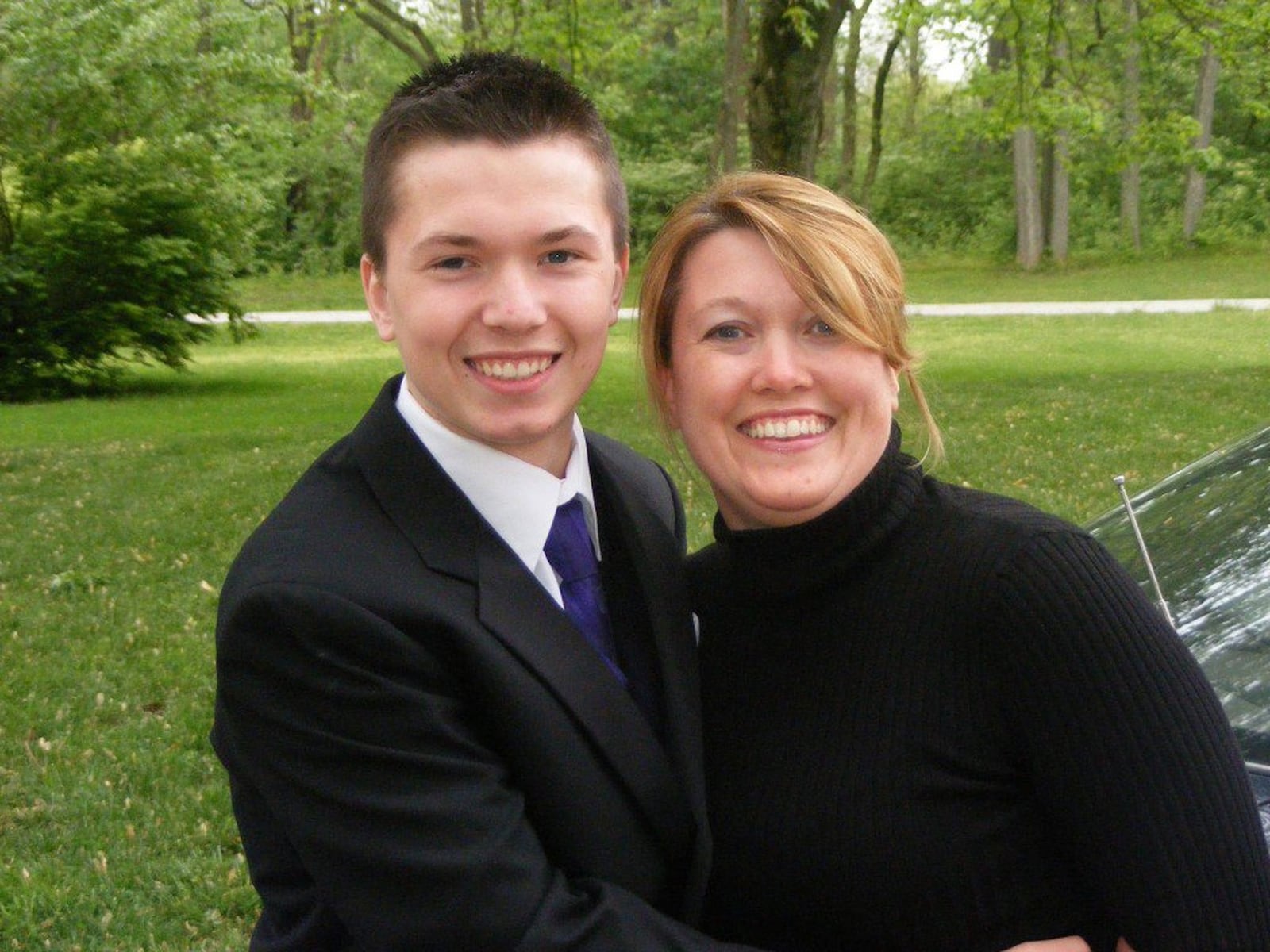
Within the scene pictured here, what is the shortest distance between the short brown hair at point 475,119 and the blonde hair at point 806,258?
112mm

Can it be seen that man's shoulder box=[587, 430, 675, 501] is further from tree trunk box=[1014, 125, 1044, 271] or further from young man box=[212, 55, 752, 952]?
tree trunk box=[1014, 125, 1044, 271]

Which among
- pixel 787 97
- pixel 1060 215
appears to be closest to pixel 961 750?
pixel 787 97

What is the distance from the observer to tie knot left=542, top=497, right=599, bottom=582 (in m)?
2.14

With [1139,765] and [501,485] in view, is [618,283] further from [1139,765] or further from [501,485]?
[1139,765]

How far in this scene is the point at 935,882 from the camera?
6.34ft

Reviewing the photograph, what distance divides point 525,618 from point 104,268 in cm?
1656

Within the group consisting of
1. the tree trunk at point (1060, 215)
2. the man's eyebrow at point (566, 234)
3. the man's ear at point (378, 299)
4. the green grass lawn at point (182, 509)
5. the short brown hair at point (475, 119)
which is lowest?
the green grass lawn at point (182, 509)

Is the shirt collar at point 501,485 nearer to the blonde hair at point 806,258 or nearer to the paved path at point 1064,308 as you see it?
the blonde hair at point 806,258

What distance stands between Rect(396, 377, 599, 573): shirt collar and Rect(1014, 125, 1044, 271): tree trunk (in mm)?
32258

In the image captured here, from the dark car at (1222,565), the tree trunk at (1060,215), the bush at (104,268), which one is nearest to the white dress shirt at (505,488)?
the dark car at (1222,565)

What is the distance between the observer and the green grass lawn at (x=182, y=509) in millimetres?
4633

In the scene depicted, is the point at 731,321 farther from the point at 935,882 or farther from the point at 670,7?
the point at 670,7

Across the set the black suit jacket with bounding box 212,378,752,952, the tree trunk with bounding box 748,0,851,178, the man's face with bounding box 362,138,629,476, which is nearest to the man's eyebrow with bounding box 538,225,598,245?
the man's face with bounding box 362,138,629,476

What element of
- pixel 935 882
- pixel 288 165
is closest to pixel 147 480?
pixel 935 882
